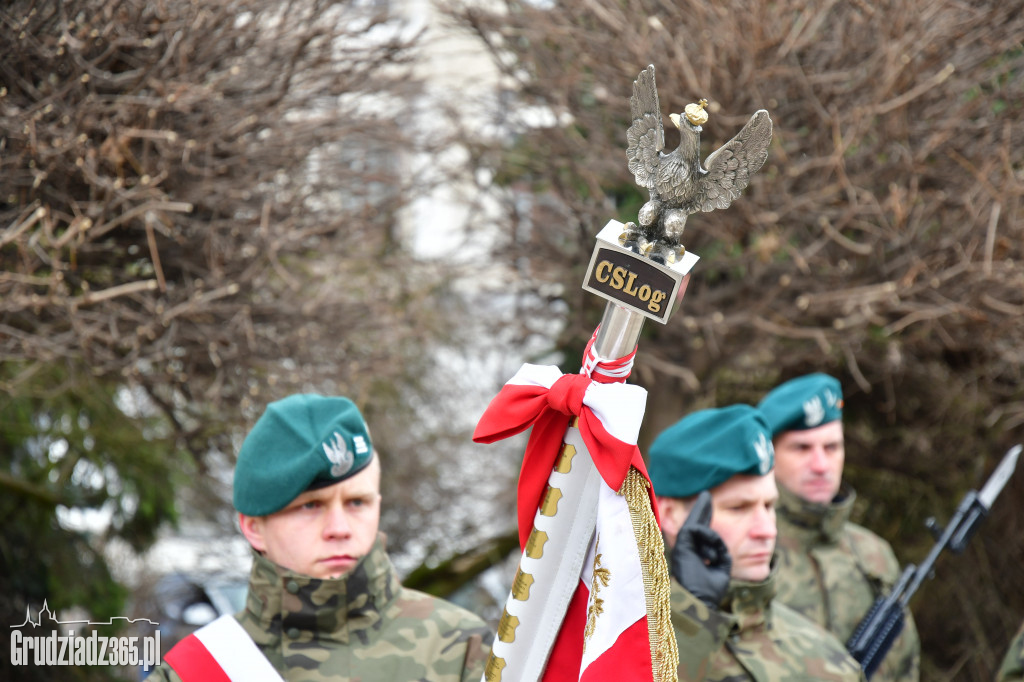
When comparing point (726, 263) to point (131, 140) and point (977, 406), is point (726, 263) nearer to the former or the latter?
point (977, 406)

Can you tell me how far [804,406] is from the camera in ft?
11.9

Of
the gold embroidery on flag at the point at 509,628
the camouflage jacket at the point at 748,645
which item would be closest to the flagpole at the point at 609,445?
the gold embroidery on flag at the point at 509,628

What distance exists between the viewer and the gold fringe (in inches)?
71.9

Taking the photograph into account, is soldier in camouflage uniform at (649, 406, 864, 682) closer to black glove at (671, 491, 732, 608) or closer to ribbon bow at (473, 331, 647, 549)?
black glove at (671, 491, 732, 608)

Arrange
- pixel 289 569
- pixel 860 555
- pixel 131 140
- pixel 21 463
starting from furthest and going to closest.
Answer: pixel 21 463, pixel 860 555, pixel 131 140, pixel 289 569

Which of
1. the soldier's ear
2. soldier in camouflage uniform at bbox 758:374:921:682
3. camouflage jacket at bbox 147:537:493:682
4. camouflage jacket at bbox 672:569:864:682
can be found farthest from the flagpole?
soldier in camouflage uniform at bbox 758:374:921:682

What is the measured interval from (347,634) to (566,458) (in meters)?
0.89

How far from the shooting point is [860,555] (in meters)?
3.93

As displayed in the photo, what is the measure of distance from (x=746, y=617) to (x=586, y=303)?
242cm

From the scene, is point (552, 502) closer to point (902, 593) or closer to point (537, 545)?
point (537, 545)

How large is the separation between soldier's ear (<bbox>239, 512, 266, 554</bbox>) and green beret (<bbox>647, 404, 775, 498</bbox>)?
104 centimetres

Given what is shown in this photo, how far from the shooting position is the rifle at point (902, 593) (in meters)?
3.34

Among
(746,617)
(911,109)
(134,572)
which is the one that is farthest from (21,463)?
(911,109)

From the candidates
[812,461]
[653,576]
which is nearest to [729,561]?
[653,576]
